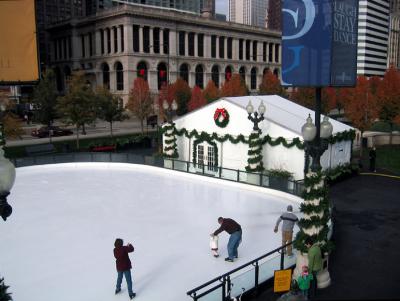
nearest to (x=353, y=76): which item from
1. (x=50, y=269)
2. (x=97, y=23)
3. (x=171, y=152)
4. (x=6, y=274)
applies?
(x=50, y=269)

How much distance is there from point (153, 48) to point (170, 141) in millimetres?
54472

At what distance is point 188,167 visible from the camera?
1004 inches

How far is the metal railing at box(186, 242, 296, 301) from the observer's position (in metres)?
9.13

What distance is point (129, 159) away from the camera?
28484 mm

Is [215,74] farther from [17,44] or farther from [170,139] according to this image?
[17,44]

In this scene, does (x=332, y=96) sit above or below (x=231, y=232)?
above

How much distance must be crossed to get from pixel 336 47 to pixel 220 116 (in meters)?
14.4

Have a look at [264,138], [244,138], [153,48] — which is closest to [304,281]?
[264,138]

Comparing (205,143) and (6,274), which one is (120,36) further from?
(6,274)

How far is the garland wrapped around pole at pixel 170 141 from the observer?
27.9m

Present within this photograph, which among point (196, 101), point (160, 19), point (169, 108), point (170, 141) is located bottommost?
point (170, 141)

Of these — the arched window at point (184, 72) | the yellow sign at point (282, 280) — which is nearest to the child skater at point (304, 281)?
the yellow sign at point (282, 280)

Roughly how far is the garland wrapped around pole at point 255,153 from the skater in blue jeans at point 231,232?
11347 mm

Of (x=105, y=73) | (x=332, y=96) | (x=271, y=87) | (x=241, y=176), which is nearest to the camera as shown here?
(x=241, y=176)
